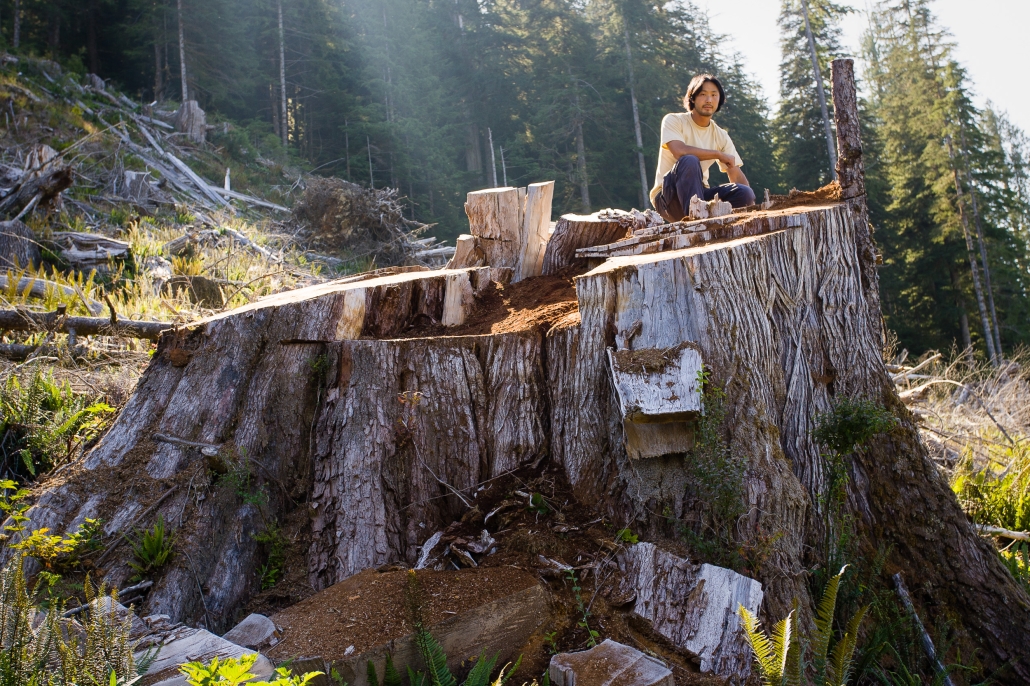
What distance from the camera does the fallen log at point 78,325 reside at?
502 cm

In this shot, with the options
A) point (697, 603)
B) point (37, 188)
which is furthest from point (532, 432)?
point (37, 188)

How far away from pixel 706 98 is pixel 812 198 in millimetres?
1336

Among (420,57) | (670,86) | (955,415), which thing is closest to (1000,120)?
(670,86)

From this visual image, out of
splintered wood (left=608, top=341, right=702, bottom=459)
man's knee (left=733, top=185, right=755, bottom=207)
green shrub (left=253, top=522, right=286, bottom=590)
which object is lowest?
green shrub (left=253, top=522, right=286, bottom=590)

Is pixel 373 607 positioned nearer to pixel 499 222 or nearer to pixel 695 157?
pixel 499 222

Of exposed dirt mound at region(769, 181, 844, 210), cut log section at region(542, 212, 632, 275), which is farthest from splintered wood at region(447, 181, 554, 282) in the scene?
Result: exposed dirt mound at region(769, 181, 844, 210)

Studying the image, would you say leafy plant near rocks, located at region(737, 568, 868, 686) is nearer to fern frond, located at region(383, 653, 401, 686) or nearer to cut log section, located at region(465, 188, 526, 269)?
fern frond, located at region(383, 653, 401, 686)

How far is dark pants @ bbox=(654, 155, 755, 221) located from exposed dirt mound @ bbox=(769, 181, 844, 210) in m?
0.47

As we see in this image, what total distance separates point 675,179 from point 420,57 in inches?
1163

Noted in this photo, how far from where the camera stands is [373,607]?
239cm

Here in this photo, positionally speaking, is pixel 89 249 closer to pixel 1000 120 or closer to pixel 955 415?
pixel 955 415

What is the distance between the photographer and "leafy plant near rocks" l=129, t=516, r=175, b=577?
2840mm

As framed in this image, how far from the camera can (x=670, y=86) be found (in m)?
29.2

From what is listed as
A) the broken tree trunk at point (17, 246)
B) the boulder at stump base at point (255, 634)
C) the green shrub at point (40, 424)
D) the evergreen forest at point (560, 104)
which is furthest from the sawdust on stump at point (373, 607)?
the evergreen forest at point (560, 104)
